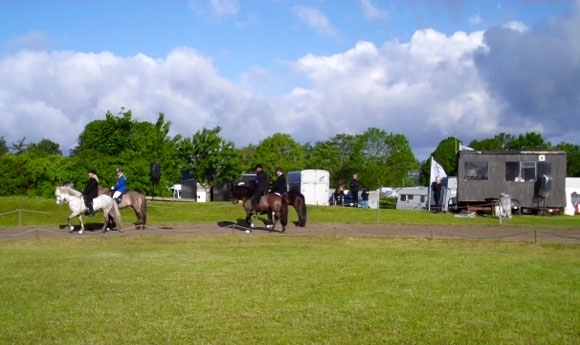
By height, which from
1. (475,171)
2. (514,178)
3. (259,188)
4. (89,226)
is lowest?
(89,226)

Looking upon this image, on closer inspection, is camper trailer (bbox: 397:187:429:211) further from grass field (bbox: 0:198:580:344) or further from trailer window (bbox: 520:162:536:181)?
grass field (bbox: 0:198:580:344)

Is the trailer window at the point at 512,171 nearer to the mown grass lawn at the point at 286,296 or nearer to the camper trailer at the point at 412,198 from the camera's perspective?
the camper trailer at the point at 412,198

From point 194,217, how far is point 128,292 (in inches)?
777

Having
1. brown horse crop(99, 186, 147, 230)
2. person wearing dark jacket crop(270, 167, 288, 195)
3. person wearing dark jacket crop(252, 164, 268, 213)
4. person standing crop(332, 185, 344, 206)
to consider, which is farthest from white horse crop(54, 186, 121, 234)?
person standing crop(332, 185, 344, 206)

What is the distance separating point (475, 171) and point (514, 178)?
218 cm

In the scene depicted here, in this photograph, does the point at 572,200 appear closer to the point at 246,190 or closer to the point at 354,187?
the point at 354,187

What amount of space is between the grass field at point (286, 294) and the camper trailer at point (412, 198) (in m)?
33.9

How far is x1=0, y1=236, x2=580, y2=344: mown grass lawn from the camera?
9.02 meters

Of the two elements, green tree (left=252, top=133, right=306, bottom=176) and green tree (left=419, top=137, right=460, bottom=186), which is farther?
green tree (left=419, top=137, right=460, bottom=186)

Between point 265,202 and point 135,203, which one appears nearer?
point 265,202

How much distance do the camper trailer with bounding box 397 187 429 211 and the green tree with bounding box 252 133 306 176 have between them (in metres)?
30.9

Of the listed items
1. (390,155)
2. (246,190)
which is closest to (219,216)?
(246,190)

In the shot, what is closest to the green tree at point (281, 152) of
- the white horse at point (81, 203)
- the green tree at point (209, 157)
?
the green tree at point (209, 157)

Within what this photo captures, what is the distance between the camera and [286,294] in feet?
38.9
